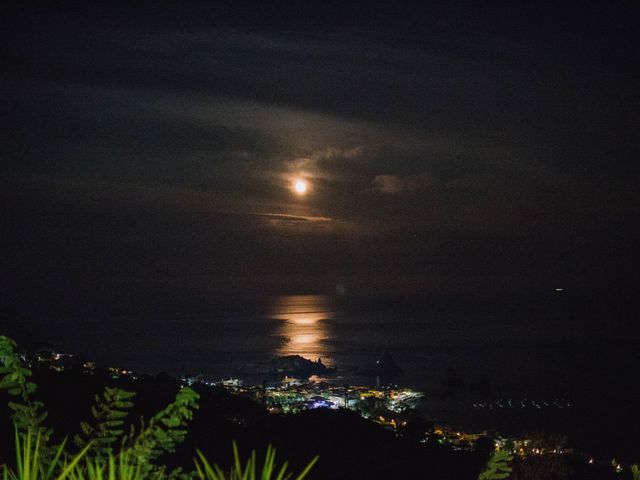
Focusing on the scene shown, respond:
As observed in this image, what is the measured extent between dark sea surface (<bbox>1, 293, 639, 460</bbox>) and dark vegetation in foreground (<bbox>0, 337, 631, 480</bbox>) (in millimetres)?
13236

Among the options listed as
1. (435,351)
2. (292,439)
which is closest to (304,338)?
(435,351)

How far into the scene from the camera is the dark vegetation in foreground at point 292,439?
1004 cm

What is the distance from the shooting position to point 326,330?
75.6 m

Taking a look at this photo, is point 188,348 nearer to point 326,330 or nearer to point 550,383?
point 326,330

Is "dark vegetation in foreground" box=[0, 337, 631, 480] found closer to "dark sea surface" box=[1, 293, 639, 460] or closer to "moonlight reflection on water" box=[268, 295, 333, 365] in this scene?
"dark sea surface" box=[1, 293, 639, 460]

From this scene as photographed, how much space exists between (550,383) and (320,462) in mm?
31204

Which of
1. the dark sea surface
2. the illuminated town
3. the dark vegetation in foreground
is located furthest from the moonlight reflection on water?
the dark vegetation in foreground

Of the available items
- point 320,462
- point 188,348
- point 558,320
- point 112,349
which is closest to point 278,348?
point 188,348

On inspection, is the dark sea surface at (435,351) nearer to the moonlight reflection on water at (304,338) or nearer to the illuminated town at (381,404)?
the moonlight reflection on water at (304,338)

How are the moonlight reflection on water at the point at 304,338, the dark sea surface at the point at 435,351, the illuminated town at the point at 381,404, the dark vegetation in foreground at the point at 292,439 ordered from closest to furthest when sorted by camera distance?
the dark vegetation in foreground at the point at 292,439 < the illuminated town at the point at 381,404 < the dark sea surface at the point at 435,351 < the moonlight reflection on water at the point at 304,338

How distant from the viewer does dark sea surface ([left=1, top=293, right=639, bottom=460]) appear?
3234cm

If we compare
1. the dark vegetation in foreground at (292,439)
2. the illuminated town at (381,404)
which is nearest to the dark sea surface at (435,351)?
the illuminated town at (381,404)

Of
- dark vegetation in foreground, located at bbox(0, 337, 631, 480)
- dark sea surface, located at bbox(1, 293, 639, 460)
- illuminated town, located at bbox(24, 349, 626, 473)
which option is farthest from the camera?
dark sea surface, located at bbox(1, 293, 639, 460)

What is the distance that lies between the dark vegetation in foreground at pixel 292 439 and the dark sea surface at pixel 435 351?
13.2 meters
